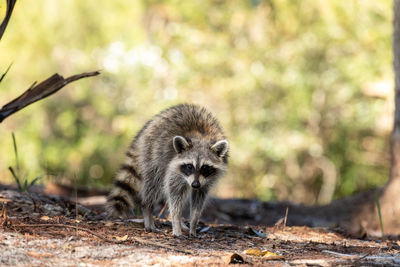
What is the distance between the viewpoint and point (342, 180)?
41.3ft

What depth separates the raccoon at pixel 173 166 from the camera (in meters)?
5.06

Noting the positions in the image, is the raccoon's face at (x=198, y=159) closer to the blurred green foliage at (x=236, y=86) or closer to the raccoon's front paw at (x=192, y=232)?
the raccoon's front paw at (x=192, y=232)

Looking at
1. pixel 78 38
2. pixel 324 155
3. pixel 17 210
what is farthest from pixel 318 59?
pixel 17 210

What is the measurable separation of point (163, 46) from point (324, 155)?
4953mm

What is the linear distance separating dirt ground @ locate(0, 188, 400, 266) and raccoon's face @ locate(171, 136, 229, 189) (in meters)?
0.56

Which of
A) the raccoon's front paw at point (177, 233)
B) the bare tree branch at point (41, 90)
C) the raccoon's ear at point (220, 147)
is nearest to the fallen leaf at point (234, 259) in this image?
the raccoon's front paw at point (177, 233)

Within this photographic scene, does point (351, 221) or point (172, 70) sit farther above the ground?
point (172, 70)

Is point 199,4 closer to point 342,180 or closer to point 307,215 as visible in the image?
point 342,180

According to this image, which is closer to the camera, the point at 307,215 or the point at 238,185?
the point at 307,215

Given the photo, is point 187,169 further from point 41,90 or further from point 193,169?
point 41,90

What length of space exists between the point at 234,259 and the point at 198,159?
5.49 feet

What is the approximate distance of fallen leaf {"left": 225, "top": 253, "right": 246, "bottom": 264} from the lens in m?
3.44

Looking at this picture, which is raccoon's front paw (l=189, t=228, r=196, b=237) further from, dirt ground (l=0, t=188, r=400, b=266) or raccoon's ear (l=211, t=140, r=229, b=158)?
raccoon's ear (l=211, t=140, r=229, b=158)

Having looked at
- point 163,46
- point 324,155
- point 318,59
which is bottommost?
point 324,155
